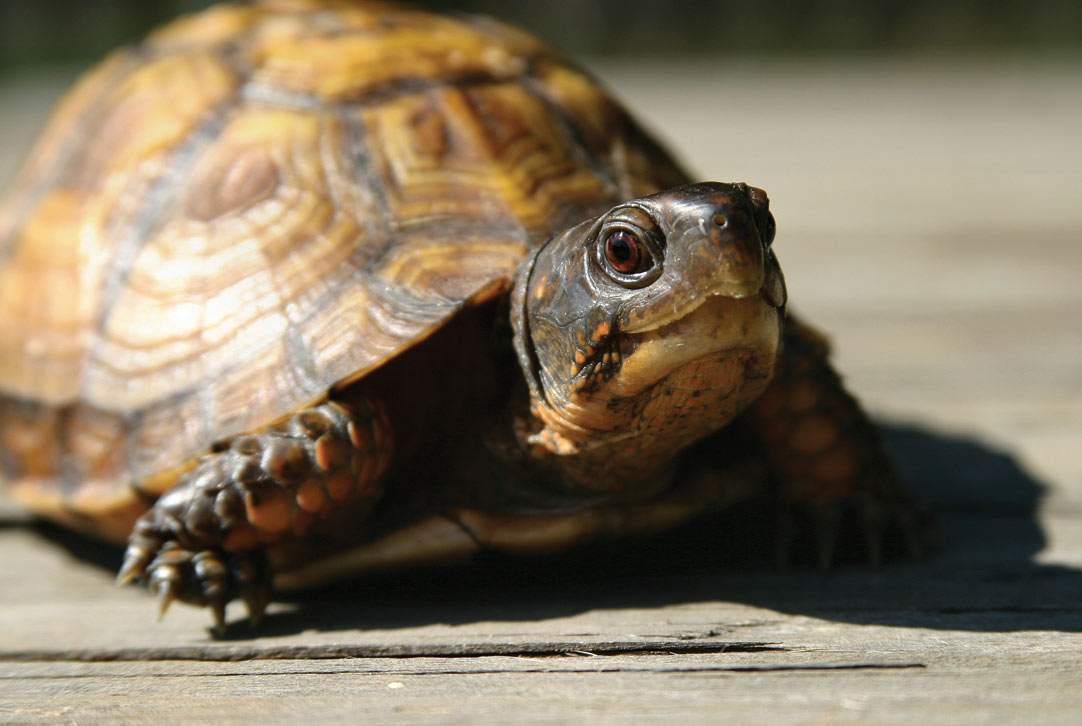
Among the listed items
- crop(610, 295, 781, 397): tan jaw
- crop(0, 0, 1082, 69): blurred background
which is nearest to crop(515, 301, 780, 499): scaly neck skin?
crop(610, 295, 781, 397): tan jaw

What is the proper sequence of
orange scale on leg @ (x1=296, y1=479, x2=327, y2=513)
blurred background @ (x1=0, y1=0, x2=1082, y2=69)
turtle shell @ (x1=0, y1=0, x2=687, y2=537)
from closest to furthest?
orange scale on leg @ (x1=296, y1=479, x2=327, y2=513)
turtle shell @ (x1=0, y1=0, x2=687, y2=537)
blurred background @ (x1=0, y1=0, x2=1082, y2=69)

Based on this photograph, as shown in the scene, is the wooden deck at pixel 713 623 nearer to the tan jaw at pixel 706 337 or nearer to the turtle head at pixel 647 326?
the turtle head at pixel 647 326

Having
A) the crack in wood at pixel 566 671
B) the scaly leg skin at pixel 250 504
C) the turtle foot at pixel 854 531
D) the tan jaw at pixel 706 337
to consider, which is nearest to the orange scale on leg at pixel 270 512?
the scaly leg skin at pixel 250 504

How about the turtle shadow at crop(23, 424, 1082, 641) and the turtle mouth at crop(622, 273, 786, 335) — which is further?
the turtle shadow at crop(23, 424, 1082, 641)

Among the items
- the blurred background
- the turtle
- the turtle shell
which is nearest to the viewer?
the turtle

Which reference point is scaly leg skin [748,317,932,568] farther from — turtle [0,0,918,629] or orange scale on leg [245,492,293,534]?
orange scale on leg [245,492,293,534]

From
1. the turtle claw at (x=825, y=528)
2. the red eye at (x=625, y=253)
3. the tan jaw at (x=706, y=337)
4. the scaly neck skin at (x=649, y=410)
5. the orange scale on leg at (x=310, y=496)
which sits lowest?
the orange scale on leg at (x=310, y=496)

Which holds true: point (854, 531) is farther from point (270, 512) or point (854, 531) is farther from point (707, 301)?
point (270, 512)

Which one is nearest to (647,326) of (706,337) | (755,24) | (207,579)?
(706,337)
